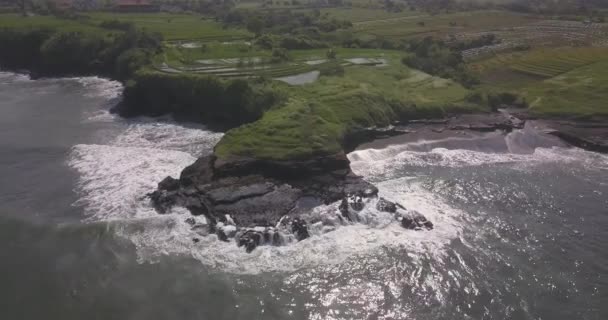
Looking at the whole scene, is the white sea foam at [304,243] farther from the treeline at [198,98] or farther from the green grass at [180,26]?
the green grass at [180,26]

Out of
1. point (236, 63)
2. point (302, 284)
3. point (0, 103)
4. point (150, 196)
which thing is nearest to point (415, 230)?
point (302, 284)

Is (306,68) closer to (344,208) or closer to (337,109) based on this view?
(337,109)

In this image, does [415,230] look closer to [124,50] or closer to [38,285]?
[38,285]

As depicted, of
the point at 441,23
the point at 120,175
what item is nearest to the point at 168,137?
the point at 120,175

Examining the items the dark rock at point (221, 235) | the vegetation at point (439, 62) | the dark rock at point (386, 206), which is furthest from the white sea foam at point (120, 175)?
the vegetation at point (439, 62)

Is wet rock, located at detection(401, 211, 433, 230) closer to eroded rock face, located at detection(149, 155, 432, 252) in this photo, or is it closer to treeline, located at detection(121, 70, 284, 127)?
eroded rock face, located at detection(149, 155, 432, 252)
